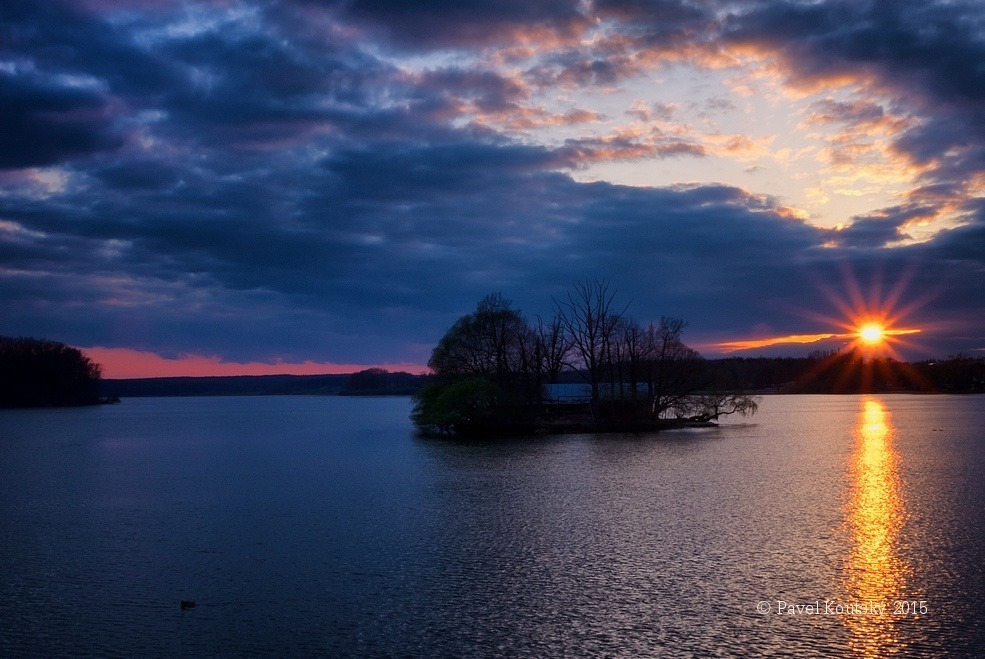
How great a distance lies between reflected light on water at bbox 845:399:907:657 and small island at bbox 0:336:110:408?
170806 mm

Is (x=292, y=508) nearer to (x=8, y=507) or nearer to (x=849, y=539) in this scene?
(x=8, y=507)

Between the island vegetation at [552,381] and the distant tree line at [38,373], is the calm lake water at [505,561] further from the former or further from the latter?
the distant tree line at [38,373]

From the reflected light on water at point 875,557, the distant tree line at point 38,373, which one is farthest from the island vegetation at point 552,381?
the distant tree line at point 38,373

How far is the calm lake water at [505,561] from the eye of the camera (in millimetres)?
13367

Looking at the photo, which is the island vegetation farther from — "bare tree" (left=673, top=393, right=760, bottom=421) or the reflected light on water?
the reflected light on water

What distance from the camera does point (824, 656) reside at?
1209cm

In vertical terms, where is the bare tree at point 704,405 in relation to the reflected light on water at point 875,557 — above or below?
above

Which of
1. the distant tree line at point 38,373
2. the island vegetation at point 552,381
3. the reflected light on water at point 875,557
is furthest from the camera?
the distant tree line at point 38,373

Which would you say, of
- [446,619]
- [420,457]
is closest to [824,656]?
[446,619]

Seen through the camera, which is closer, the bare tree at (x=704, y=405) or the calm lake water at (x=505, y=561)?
the calm lake water at (x=505, y=561)

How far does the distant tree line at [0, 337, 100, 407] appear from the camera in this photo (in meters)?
163

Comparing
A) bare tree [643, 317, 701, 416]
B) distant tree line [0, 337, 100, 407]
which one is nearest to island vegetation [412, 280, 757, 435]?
bare tree [643, 317, 701, 416]

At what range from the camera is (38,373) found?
552 feet

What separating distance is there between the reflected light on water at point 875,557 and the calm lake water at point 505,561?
8 centimetres
